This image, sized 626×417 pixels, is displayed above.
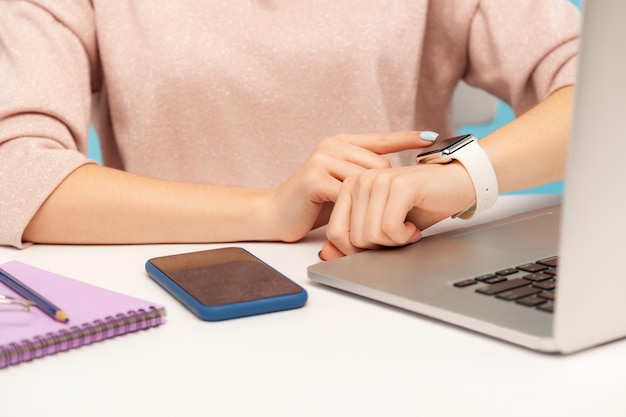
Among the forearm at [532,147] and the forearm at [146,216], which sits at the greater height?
the forearm at [532,147]

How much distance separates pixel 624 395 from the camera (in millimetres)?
386

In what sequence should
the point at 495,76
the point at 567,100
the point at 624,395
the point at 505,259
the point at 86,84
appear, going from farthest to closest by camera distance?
1. the point at 495,76
2. the point at 86,84
3. the point at 567,100
4. the point at 505,259
5. the point at 624,395

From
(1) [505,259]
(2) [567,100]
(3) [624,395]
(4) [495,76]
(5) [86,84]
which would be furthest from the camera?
(4) [495,76]

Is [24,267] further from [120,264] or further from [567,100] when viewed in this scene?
[567,100]

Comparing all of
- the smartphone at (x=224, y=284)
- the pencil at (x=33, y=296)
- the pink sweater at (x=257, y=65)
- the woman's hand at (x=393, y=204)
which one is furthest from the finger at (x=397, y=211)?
the pink sweater at (x=257, y=65)

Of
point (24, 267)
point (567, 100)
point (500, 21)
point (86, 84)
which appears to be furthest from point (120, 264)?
point (500, 21)

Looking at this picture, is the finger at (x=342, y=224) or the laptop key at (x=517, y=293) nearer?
the laptop key at (x=517, y=293)

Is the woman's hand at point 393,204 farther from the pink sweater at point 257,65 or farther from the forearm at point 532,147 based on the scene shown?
the pink sweater at point 257,65

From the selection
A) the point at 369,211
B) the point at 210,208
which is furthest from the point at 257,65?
the point at 369,211

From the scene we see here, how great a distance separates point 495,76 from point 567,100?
0.72 feet

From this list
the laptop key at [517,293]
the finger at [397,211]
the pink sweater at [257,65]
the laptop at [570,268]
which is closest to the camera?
the laptop at [570,268]

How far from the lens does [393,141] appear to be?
2.42 feet

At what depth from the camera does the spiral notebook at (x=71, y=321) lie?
0.45 m

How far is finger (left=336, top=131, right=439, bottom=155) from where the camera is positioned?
0.73 meters
